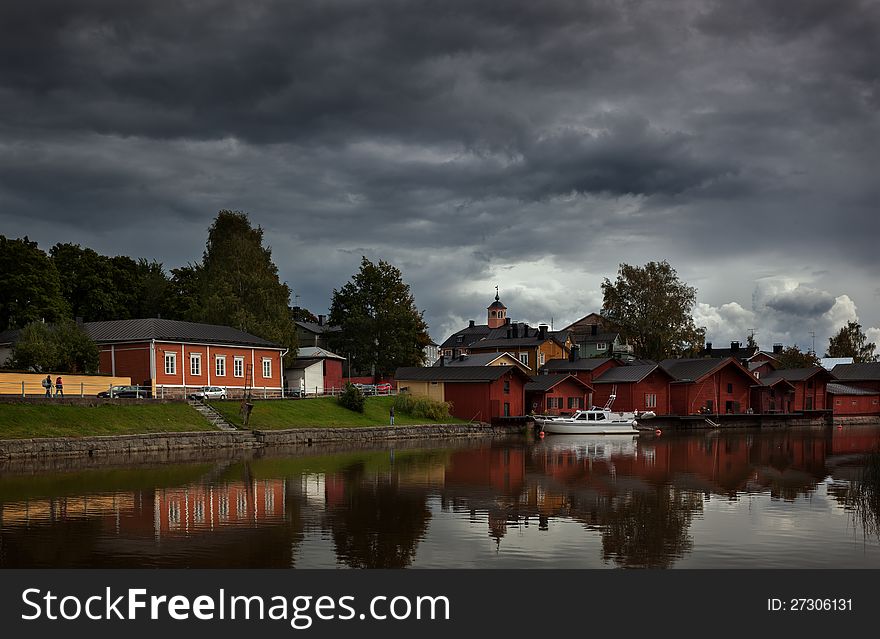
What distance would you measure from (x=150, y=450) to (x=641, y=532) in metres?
32.2

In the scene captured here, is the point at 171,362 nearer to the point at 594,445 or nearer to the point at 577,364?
the point at 594,445

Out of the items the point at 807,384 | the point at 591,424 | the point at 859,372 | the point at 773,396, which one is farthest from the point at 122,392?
the point at 859,372

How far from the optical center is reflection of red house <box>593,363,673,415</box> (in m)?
82.8

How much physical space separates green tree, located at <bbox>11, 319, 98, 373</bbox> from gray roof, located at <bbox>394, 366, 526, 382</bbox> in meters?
27.3

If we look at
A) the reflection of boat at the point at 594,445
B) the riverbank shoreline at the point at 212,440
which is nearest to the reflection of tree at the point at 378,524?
the riverbank shoreline at the point at 212,440

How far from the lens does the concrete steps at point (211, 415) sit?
53.6 m

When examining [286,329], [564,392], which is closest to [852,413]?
[564,392]

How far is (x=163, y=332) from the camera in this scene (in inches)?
2463

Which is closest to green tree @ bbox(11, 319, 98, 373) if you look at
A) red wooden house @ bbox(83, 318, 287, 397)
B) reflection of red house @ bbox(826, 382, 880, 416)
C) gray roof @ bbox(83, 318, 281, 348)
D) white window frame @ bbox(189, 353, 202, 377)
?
red wooden house @ bbox(83, 318, 287, 397)

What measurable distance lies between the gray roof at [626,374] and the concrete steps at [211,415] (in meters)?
41.8

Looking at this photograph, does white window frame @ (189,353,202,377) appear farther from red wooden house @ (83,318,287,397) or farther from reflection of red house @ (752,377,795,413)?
reflection of red house @ (752,377,795,413)

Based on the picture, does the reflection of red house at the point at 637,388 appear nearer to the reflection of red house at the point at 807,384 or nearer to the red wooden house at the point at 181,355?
the reflection of red house at the point at 807,384

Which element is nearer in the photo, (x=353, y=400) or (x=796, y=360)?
(x=353, y=400)

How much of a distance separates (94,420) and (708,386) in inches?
2312
